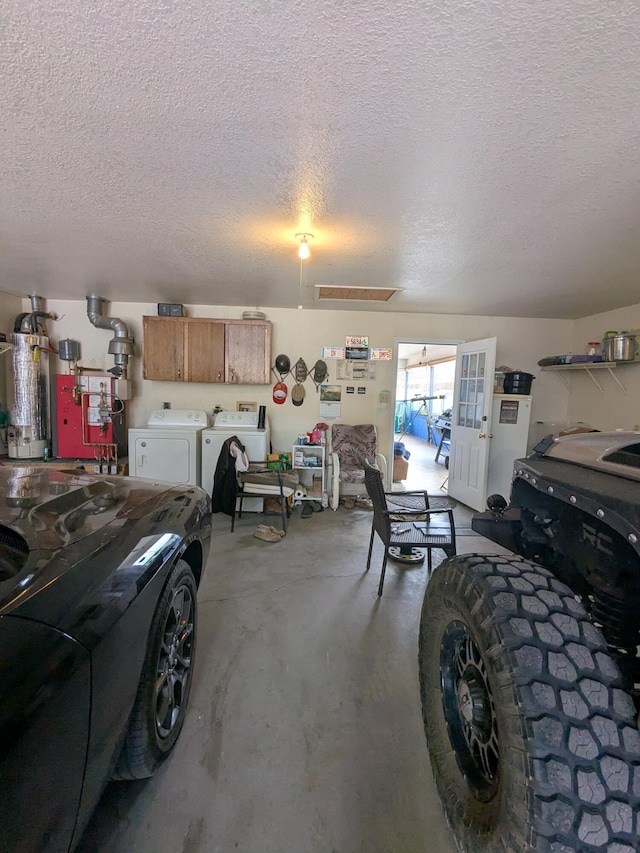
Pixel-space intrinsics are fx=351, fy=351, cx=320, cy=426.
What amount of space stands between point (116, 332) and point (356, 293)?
287cm

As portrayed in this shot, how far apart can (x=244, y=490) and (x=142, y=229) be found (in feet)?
7.76

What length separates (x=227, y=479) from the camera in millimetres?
3342

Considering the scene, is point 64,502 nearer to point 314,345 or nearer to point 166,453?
point 166,453

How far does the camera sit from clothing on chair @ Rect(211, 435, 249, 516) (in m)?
3.33

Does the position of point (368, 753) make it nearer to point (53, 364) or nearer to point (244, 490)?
point (244, 490)

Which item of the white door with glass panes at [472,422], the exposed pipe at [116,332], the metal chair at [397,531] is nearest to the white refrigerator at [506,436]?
the white door with glass panes at [472,422]

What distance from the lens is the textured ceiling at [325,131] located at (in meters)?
1.00

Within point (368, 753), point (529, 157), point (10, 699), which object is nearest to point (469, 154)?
point (529, 157)

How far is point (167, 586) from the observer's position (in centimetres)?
124

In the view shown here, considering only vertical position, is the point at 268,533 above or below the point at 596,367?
below

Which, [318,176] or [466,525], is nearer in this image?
[318,176]

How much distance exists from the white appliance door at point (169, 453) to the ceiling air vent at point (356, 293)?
2200mm

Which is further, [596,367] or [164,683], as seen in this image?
A: [596,367]

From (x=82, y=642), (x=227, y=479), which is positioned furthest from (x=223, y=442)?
(x=82, y=642)
